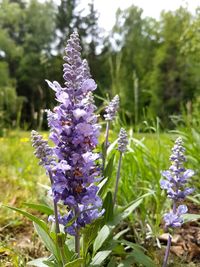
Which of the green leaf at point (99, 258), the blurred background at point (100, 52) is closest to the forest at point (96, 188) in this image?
the green leaf at point (99, 258)

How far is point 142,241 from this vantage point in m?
2.95

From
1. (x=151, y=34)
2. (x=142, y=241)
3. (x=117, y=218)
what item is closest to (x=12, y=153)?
(x=142, y=241)

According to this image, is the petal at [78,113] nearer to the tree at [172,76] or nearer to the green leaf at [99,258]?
the green leaf at [99,258]

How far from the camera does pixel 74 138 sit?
5.06 ft

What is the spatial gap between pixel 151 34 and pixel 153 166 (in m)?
40.0

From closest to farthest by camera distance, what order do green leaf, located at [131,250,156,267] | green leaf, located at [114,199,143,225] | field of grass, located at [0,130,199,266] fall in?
green leaf, located at [131,250,156,267], green leaf, located at [114,199,143,225], field of grass, located at [0,130,199,266]

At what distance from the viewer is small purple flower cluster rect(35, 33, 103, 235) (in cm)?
155

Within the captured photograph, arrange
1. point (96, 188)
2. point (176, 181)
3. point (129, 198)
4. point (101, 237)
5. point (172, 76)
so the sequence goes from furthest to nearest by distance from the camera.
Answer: point (172, 76)
point (129, 198)
point (101, 237)
point (176, 181)
point (96, 188)

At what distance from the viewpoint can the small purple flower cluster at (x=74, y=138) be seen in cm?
155

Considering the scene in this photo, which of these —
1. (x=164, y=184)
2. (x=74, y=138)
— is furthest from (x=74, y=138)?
(x=164, y=184)

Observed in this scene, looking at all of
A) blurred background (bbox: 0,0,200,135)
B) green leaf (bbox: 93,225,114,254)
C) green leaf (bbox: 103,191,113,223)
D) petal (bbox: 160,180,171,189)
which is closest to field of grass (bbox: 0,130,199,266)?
green leaf (bbox: 103,191,113,223)

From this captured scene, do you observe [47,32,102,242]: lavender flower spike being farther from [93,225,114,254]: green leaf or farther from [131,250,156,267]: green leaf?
[131,250,156,267]: green leaf

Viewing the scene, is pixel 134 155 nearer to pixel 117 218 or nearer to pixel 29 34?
pixel 117 218

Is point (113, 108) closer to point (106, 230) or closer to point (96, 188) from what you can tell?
point (106, 230)
